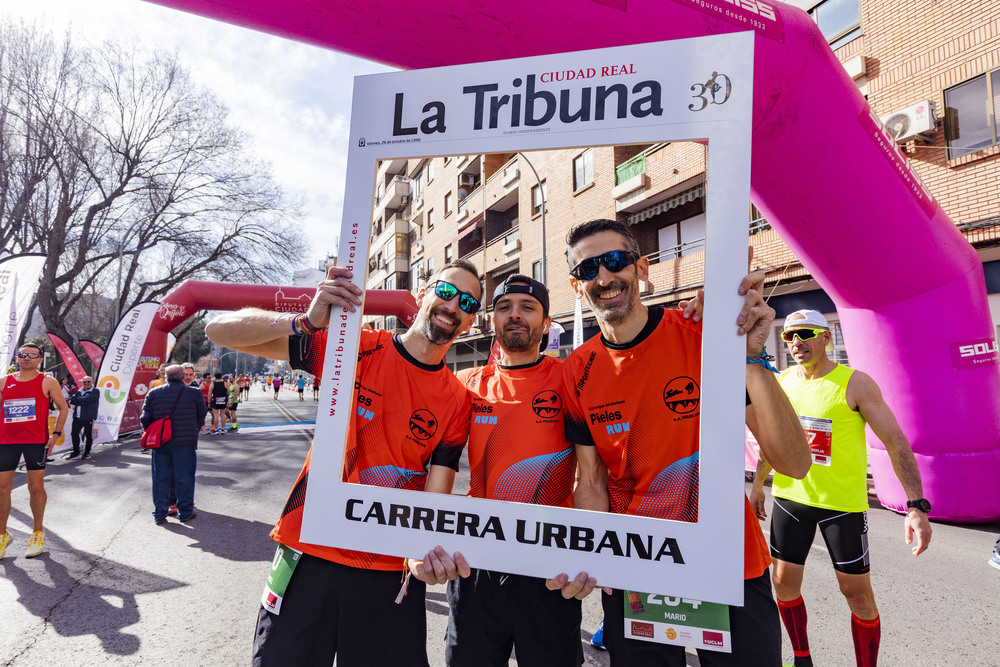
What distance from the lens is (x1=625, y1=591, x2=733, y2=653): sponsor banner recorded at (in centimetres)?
148

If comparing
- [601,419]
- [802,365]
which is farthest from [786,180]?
[601,419]

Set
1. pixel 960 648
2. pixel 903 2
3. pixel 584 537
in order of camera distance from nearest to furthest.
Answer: pixel 584 537, pixel 960 648, pixel 903 2

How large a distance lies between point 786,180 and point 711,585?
359cm

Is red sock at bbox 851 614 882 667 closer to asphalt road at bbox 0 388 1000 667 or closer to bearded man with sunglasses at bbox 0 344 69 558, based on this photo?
asphalt road at bbox 0 388 1000 667

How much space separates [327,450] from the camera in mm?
1643

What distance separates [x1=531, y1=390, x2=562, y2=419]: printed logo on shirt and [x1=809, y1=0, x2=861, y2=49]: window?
12.8m

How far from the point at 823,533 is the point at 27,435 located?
7222mm

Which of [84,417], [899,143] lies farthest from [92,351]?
[899,143]

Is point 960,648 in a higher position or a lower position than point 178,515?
higher

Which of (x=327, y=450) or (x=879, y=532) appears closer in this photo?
(x=327, y=450)

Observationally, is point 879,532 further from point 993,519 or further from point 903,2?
point 903,2

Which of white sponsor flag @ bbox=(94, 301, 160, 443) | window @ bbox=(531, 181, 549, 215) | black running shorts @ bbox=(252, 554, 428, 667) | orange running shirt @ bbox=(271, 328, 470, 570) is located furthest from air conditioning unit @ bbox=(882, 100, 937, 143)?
white sponsor flag @ bbox=(94, 301, 160, 443)

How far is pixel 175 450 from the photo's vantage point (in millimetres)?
6824

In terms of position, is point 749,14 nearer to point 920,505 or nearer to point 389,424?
point 920,505
